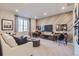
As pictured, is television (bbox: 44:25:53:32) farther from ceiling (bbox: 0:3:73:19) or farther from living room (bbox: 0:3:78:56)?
ceiling (bbox: 0:3:73:19)

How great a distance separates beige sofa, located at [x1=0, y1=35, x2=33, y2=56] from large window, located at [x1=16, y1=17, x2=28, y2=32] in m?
0.38

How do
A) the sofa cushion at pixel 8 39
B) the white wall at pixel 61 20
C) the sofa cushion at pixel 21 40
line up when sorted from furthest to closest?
the sofa cushion at pixel 21 40 → the sofa cushion at pixel 8 39 → the white wall at pixel 61 20

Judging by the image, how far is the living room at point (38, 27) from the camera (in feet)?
6.96

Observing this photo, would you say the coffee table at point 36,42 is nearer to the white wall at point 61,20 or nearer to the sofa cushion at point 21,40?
the sofa cushion at point 21,40

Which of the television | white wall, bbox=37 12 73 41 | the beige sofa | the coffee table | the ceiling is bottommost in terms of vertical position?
the beige sofa

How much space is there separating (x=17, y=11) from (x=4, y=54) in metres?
0.96

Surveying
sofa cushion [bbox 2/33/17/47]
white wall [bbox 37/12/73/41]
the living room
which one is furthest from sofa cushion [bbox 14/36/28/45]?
white wall [bbox 37/12/73/41]

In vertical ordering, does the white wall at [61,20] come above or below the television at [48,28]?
above

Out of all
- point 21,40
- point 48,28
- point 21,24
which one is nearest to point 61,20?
point 48,28

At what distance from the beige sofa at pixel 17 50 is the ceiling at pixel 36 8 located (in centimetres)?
68

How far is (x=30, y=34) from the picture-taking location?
230 cm

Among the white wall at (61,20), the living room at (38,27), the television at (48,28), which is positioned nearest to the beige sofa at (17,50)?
the living room at (38,27)

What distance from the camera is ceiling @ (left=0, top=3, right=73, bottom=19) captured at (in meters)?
2.12

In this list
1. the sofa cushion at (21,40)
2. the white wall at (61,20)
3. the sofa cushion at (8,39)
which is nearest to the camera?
the white wall at (61,20)
